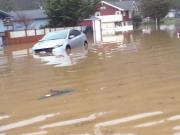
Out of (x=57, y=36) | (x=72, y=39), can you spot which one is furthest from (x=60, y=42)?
(x=72, y=39)

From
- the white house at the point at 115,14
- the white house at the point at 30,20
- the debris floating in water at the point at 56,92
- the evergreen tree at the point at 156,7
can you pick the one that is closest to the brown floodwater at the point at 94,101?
the debris floating in water at the point at 56,92

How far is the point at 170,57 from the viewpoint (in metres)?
17.9

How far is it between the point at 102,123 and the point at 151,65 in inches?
314

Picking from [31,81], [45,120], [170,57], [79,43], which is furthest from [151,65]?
[79,43]

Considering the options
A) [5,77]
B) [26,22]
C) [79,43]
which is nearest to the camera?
[5,77]

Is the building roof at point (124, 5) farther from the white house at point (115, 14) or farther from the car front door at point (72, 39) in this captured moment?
the car front door at point (72, 39)

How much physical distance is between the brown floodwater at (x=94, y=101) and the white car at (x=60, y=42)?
31.9ft

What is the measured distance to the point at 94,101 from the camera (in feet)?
31.4

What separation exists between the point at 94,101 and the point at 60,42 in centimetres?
1631

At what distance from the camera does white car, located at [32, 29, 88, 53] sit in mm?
25531

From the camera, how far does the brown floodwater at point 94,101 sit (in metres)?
7.47

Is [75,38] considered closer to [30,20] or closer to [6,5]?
[30,20]

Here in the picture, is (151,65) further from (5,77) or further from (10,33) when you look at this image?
(10,33)

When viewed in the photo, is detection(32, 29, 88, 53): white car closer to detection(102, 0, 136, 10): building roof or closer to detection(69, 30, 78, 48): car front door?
detection(69, 30, 78, 48): car front door
